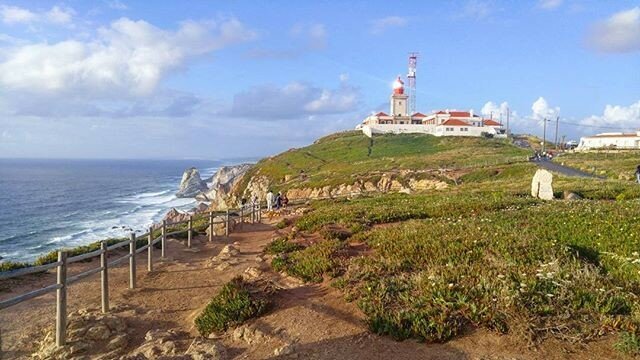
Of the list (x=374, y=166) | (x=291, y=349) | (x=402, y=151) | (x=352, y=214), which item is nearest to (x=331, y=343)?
(x=291, y=349)

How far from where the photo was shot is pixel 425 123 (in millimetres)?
130875

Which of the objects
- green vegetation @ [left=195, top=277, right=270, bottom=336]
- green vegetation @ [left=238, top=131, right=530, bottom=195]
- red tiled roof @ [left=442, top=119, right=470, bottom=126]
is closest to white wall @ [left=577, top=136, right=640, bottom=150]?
green vegetation @ [left=238, top=131, right=530, bottom=195]

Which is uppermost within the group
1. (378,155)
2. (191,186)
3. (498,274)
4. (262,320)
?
(378,155)

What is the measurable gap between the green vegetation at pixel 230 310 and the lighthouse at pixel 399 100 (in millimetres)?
125934

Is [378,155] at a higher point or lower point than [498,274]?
higher

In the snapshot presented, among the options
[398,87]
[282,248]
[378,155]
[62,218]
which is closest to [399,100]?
[398,87]

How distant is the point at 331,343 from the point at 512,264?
14.0 feet

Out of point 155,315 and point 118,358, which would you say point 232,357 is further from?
point 155,315

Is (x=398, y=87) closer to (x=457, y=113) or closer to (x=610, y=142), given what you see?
(x=457, y=113)

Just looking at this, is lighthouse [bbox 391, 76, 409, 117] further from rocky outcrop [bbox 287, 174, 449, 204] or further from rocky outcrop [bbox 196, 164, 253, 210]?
rocky outcrop [bbox 287, 174, 449, 204]

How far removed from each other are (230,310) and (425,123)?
127478mm

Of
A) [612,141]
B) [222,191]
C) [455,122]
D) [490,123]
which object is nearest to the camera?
[222,191]

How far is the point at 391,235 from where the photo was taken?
13.2 metres

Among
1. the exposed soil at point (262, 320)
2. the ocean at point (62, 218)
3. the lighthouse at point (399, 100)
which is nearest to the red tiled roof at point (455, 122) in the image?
the lighthouse at point (399, 100)
